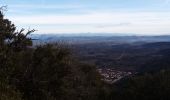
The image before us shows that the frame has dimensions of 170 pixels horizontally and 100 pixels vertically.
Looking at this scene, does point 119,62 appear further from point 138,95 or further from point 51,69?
point 51,69

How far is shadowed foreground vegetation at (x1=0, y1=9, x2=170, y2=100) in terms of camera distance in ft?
70.3

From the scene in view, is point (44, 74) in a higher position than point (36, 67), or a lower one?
lower

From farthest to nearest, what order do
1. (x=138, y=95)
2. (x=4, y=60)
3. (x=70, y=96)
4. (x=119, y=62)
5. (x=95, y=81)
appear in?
(x=119, y=62)
(x=95, y=81)
(x=138, y=95)
(x=70, y=96)
(x=4, y=60)

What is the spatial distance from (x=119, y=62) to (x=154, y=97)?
87724 millimetres

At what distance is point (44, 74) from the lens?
80.4 feet

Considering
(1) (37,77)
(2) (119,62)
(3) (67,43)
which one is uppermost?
(3) (67,43)

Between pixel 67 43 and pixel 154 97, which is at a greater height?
pixel 67 43

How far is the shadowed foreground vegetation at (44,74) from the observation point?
21.4m

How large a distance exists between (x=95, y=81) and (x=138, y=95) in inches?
394

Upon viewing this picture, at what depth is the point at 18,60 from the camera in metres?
23.9

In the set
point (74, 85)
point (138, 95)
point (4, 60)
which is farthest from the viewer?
point (138, 95)

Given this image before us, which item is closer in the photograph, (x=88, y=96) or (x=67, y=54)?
(x=67, y=54)

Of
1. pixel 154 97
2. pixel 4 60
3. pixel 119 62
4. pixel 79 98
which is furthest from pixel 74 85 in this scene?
pixel 119 62

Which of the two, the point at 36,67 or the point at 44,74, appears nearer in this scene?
the point at 36,67
